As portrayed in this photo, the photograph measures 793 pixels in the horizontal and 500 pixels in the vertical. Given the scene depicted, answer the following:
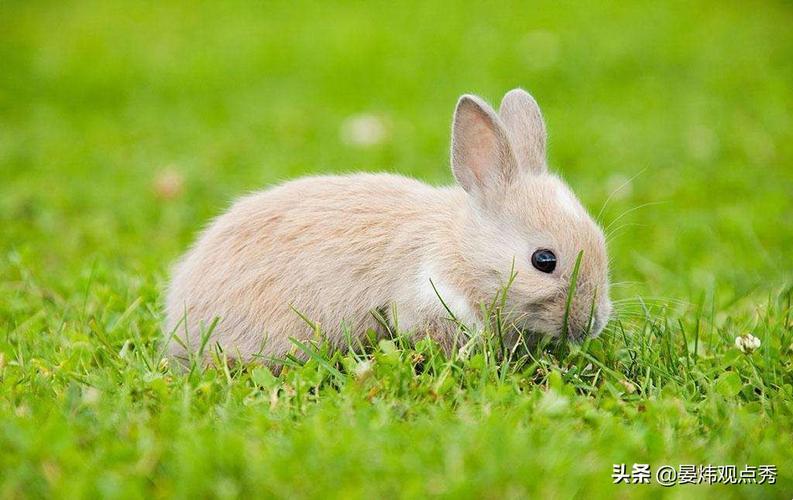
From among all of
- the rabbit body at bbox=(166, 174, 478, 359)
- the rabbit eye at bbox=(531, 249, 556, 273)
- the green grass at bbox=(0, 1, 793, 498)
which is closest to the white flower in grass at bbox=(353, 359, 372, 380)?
the green grass at bbox=(0, 1, 793, 498)

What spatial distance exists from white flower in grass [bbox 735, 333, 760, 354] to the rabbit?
1.87 feet

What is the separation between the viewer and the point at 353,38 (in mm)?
11422

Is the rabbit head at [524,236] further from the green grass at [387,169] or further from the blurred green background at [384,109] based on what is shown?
the blurred green background at [384,109]

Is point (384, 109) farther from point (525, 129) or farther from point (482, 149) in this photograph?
point (482, 149)

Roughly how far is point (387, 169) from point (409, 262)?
3.52 metres

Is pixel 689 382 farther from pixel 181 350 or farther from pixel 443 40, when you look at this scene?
pixel 443 40

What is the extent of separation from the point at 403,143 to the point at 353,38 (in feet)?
14.0

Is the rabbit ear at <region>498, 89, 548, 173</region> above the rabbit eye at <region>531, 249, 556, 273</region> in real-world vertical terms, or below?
above

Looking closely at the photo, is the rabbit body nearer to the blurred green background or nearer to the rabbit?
the rabbit

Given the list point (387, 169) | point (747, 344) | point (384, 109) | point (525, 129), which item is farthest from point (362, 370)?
point (384, 109)

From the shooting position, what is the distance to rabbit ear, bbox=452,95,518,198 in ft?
12.1

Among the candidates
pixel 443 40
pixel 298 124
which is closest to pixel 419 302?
pixel 298 124

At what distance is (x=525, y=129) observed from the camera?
3.95 meters

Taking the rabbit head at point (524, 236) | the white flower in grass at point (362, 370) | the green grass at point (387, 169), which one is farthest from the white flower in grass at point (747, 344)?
the white flower in grass at point (362, 370)
